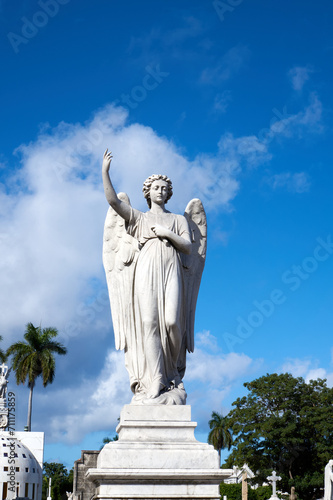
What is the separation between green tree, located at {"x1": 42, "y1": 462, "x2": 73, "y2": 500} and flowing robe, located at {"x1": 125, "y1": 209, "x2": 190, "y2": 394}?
52957 mm

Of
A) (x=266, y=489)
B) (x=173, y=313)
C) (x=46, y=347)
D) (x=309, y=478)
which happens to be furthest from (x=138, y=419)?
(x=46, y=347)

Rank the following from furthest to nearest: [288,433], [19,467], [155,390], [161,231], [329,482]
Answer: [288,433] < [19,467] < [329,482] < [161,231] < [155,390]

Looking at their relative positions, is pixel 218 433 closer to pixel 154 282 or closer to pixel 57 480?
pixel 57 480

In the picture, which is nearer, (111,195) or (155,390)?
(155,390)

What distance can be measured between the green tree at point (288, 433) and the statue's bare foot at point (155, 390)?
1274 inches

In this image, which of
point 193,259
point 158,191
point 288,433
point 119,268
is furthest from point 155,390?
point 288,433

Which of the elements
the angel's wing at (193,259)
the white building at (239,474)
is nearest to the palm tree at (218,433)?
the white building at (239,474)

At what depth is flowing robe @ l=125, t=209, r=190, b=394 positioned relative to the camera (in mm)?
7750

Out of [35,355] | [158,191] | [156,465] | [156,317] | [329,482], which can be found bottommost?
[156,465]

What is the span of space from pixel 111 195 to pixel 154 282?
1.31 meters

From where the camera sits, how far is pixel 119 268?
8.38 m

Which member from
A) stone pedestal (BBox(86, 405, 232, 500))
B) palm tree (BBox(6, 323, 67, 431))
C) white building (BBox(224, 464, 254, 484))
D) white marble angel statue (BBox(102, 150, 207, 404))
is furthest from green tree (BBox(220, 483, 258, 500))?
stone pedestal (BBox(86, 405, 232, 500))

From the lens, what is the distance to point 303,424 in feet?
128

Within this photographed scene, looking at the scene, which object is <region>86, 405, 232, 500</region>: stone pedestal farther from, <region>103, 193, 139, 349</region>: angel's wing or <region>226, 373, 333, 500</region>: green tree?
<region>226, 373, 333, 500</region>: green tree
